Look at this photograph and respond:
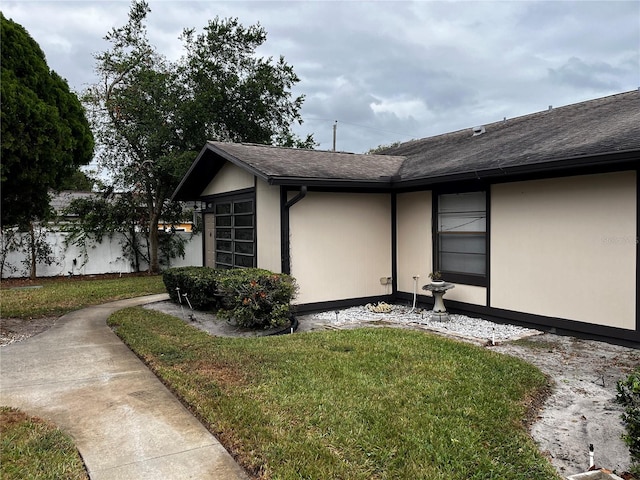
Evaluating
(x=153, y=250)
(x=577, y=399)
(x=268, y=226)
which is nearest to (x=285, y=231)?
(x=268, y=226)

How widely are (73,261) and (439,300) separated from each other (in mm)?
13473

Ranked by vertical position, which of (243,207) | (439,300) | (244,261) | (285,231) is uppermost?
(243,207)

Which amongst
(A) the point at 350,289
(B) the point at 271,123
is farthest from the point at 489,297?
(B) the point at 271,123

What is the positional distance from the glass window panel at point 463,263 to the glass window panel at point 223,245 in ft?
17.3

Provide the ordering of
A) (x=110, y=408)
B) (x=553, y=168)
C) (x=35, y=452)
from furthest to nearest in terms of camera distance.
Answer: (x=553, y=168), (x=110, y=408), (x=35, y=452)

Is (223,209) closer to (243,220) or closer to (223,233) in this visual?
(223,233)

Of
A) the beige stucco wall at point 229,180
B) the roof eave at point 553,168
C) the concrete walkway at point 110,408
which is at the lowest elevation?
the concrete walkway at point 110,408

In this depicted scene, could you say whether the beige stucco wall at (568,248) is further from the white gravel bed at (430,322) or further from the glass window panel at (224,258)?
the glass window panel at (224,258)

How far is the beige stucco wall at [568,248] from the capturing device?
638 centimetres

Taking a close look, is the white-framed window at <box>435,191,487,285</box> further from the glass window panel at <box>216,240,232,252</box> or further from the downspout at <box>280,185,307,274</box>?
the glass window panel at <box>216,240,232,252</box>

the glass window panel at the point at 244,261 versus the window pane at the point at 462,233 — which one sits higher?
the window pane at the point at 462,233

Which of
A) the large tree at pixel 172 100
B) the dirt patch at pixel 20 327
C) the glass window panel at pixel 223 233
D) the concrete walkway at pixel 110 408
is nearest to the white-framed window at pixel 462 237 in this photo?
the glass window panel at pixel 223 233

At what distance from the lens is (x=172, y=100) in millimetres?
16422

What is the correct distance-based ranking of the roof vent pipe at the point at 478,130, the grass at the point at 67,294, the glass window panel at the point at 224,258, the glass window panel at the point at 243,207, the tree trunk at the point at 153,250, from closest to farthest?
the grass at the point at 67,294 → the glass window panel at the point at 243,207 → the roof vent pipe at the point at 478,130 → the glass window panel at the point at 224,258 → the tree trunk at the point at 153,250
